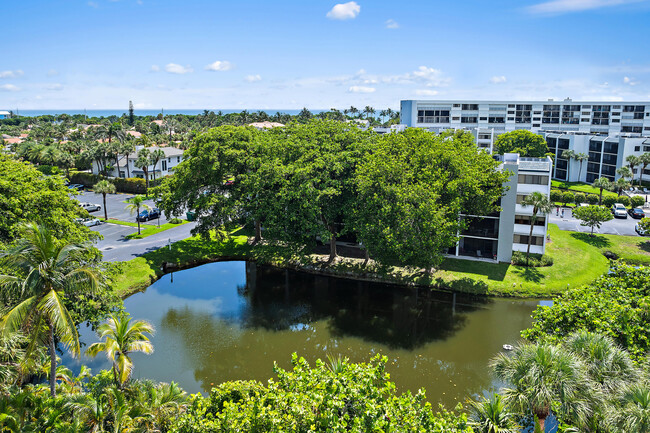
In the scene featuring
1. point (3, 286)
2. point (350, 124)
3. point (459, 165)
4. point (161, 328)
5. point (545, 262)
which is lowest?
point (161, 328)

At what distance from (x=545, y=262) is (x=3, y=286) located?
38.9 metres

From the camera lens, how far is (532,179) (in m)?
41.9

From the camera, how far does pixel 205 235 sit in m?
43.0

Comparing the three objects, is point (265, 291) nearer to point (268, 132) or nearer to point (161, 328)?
point (161, 328)

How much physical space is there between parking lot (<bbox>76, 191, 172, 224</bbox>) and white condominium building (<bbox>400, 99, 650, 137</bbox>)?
54.4 meters

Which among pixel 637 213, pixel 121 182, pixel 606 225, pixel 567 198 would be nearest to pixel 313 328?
pixel 606 225

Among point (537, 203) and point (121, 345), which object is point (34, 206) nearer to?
point (121, 345)

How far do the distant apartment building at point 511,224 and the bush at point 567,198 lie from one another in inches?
946

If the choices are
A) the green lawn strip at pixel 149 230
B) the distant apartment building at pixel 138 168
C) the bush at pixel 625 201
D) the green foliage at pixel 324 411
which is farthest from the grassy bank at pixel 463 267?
the distant apartment building at pixel 138 168

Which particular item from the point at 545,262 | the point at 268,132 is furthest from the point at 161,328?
the point at 545,262

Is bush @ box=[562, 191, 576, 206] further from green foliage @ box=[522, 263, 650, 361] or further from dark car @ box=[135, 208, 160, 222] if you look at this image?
dark car @ box=[135, 208, 160, 222]

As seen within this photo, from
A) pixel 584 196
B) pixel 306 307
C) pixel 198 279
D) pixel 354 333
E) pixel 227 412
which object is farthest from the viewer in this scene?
pixel 584 196

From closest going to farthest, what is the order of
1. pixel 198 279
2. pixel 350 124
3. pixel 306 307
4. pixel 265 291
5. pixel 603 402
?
1. pixel 603 402
2. pixel 306 307
3. pixel 265 291
4. pixel 198 279
5. pixel 350 124

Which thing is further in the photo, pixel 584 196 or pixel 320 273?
pixel 584 196
